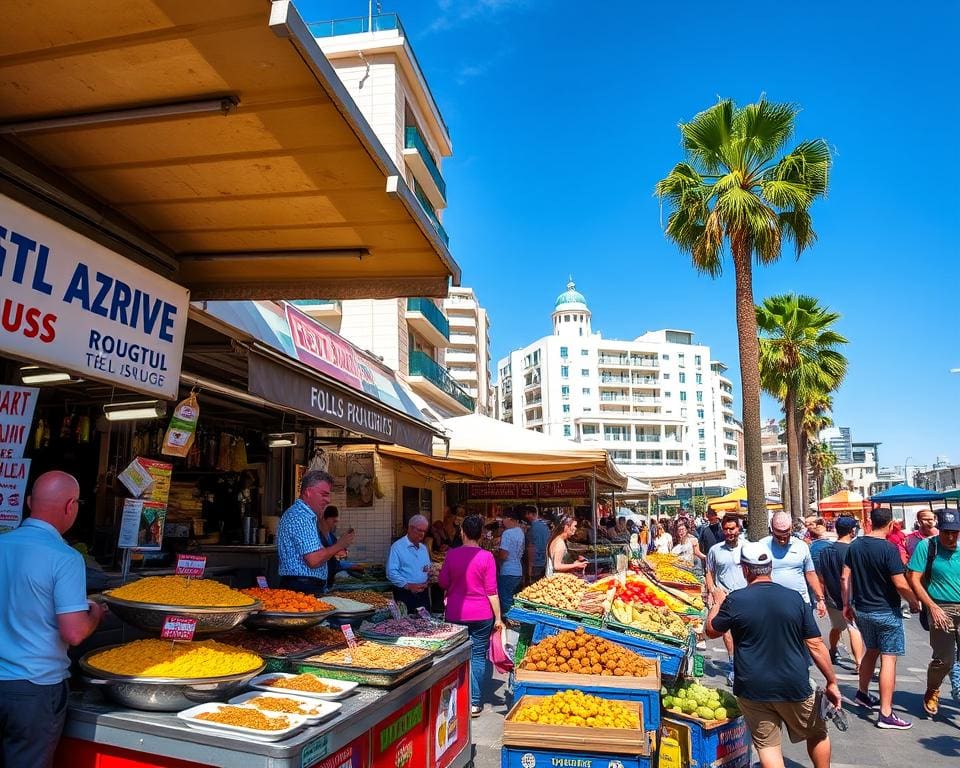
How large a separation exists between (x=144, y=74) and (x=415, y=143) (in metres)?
22.7

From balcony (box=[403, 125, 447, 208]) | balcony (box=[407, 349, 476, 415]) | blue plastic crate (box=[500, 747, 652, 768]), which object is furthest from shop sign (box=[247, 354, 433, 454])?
balcony (box=[403, 125, 447, 208])

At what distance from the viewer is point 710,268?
16.0 metres

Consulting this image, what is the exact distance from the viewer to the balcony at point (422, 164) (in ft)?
79.2

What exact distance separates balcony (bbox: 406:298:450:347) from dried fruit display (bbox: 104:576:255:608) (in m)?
20.2

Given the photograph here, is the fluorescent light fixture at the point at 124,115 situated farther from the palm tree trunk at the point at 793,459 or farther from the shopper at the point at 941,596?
the palm tree trunk at the point at 793,459

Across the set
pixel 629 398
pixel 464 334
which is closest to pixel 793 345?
pixel 464 334

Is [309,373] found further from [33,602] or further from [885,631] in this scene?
[885,631]

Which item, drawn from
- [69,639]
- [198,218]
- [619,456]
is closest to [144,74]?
[198,218]

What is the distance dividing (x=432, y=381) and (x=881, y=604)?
18403 millimetres

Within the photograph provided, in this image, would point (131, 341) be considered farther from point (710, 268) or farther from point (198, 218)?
point (710, 268)

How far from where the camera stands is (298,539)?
5.55 m

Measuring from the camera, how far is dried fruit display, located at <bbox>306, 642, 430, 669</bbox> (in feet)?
13.4

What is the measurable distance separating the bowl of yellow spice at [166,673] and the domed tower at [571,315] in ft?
370

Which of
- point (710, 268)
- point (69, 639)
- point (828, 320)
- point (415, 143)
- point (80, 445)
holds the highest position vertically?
point (415, 143)
